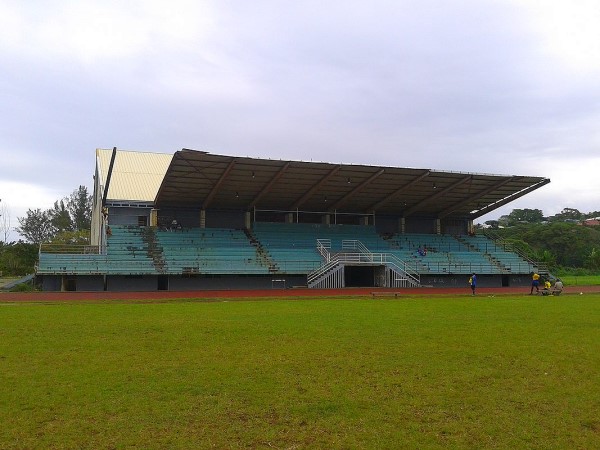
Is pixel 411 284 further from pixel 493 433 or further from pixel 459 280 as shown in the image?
pixel 493 433

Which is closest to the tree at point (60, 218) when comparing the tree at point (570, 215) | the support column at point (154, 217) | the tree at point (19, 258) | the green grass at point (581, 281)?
the tree at point (19, 258)

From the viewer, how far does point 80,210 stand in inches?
4176

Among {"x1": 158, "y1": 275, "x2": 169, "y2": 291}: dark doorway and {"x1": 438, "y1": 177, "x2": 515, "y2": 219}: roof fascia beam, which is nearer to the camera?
{"x1": 158, "y1": 275, "x2": 169, "y2": 291}: dark doorway

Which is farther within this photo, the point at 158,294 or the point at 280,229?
the point at 280,229

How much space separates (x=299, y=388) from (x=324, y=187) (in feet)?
116

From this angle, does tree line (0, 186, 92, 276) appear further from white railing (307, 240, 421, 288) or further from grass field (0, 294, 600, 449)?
grass field (0, 294, 600, 449)

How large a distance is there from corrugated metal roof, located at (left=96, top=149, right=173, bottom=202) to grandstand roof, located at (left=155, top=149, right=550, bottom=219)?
→ 3.25 meters

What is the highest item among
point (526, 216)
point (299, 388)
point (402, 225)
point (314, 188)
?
point (526, 216)

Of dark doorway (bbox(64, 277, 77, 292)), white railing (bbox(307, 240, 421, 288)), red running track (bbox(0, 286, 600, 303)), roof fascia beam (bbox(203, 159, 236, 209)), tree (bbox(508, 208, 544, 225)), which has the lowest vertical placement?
red running track (bbox(0, 286, 600, 303))

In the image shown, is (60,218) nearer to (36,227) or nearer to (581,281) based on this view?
(36,227)

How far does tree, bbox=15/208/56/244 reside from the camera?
10450cm

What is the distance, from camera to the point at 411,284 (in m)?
40.4

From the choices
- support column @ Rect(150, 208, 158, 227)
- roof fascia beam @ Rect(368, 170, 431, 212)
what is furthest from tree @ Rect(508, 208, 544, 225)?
support column @ Rect(150, 208, 158, 227)

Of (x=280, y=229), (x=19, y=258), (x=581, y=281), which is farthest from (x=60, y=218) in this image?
(x=581, y=281)
